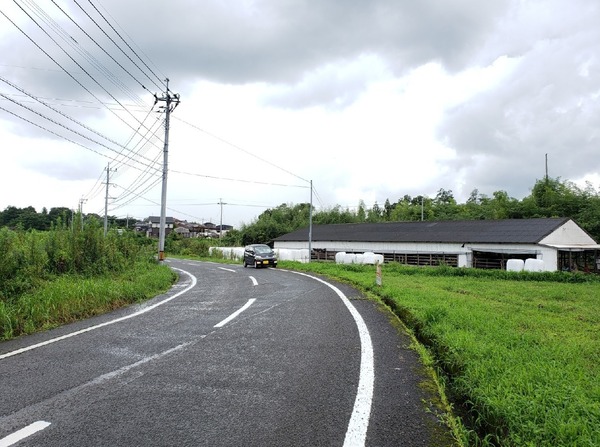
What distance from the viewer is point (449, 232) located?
108 ft

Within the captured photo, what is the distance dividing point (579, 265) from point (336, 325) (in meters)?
33.7

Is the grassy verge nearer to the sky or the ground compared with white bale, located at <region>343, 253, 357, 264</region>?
nearer to the ground

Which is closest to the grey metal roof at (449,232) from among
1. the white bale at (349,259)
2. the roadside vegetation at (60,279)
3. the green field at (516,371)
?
the white bale at (349,259)

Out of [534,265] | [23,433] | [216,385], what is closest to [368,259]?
[534,265]

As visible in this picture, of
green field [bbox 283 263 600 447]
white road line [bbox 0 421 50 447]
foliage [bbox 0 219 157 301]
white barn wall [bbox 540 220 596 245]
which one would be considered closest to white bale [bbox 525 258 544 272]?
white barn wall [bbox 540 220 596 245]

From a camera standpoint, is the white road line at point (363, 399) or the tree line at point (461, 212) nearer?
the white road line at point (363, 399)

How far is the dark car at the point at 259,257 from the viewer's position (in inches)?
952

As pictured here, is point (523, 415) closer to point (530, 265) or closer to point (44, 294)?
point (44, 294)

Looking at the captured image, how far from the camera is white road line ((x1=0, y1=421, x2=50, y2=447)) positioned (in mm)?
2859

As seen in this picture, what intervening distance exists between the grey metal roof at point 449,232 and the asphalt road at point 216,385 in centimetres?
2545

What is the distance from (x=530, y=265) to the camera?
78.8 ft

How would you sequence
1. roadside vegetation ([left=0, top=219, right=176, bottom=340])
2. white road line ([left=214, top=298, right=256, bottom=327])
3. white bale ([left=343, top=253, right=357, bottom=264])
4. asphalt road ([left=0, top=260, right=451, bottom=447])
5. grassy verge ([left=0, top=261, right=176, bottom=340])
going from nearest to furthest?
asphalt road ([left=0, top=260, right=451, bottom=447]) → grassy verge ([left=0, top=261, right=176, bottom=340]) → white road line ([left=214, top=298, right=256, bottom=327]) → roadside vegetation ([left=0, top=219, right=176, bottom=340]) → white bale ([left=343, top=253, right=357, bottom=264])

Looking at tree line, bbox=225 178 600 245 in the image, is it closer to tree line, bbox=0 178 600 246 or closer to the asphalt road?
tree line, bbox=0 178 600 246

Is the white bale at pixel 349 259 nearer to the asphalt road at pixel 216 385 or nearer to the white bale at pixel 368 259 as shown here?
the white bale at pixel 368 259
